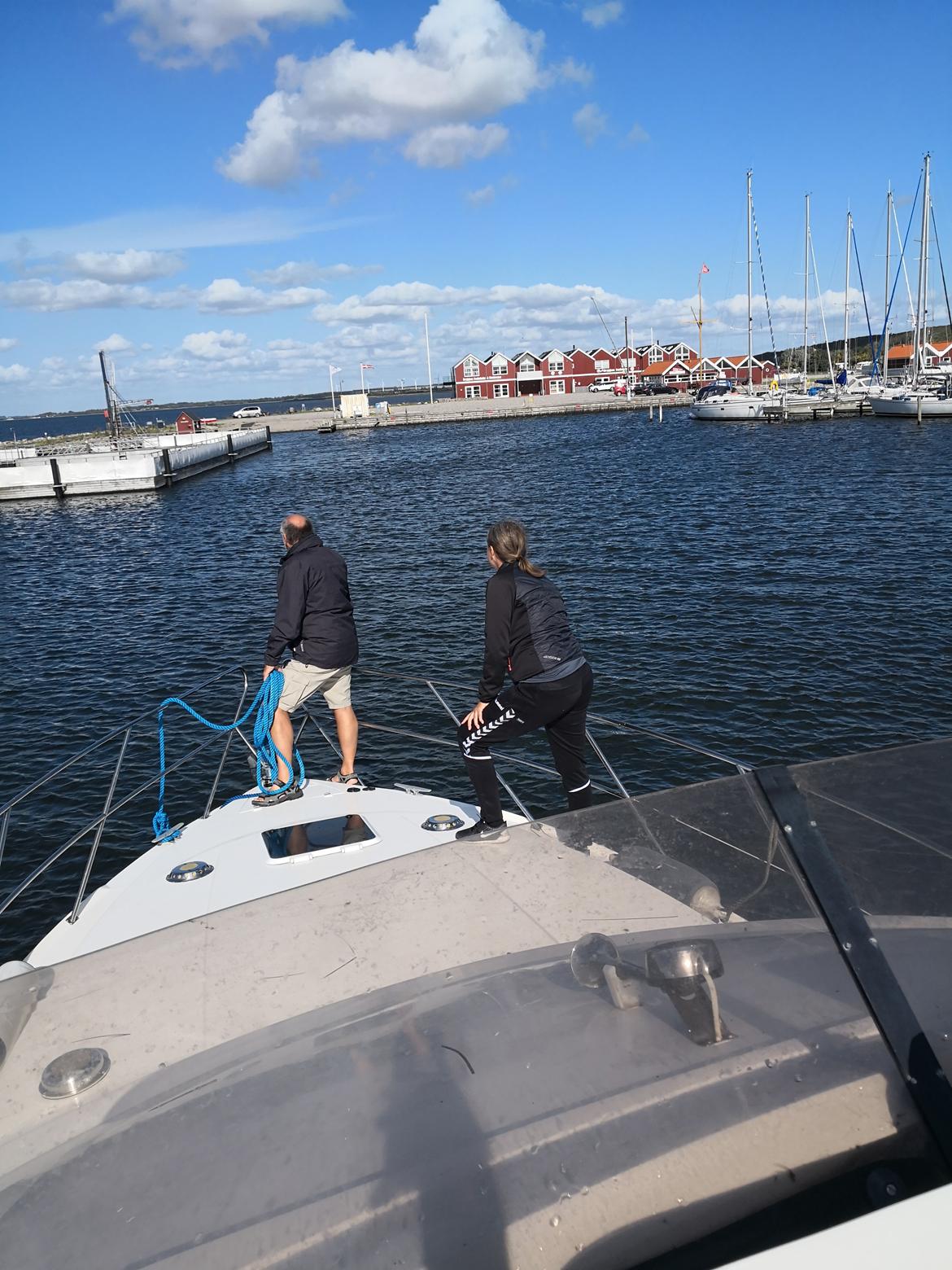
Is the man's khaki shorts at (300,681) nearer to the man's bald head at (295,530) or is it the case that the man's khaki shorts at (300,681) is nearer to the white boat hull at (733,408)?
the man's bald head at (295,530)

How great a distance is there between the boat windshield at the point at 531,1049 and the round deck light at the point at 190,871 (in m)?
3.09

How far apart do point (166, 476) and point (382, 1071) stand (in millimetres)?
60181

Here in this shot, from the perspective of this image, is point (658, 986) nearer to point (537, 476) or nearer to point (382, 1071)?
point (382, 1071)

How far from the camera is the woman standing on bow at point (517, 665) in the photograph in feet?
17.5

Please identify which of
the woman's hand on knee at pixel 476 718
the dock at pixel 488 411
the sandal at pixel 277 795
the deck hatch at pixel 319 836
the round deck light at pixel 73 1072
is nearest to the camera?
the round deck light at pixel 73 1072

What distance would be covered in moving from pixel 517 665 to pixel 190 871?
2.54 meters

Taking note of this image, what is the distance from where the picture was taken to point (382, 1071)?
2451mm

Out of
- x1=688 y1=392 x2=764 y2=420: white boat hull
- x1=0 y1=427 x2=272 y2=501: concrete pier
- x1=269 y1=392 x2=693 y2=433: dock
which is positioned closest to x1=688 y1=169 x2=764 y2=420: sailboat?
x1=688 y1=392 x2=764 y2=420: white boat hull

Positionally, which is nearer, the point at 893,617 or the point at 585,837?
the point at 585,837

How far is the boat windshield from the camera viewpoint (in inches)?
81.5

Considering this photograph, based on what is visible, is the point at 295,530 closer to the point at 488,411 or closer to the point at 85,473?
the point at 85,473

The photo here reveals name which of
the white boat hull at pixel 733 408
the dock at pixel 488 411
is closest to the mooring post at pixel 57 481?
the white boat hull at pixel 733 408

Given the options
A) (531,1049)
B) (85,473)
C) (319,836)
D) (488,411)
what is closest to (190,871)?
(319,836)

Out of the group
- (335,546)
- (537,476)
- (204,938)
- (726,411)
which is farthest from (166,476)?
(204,938)
